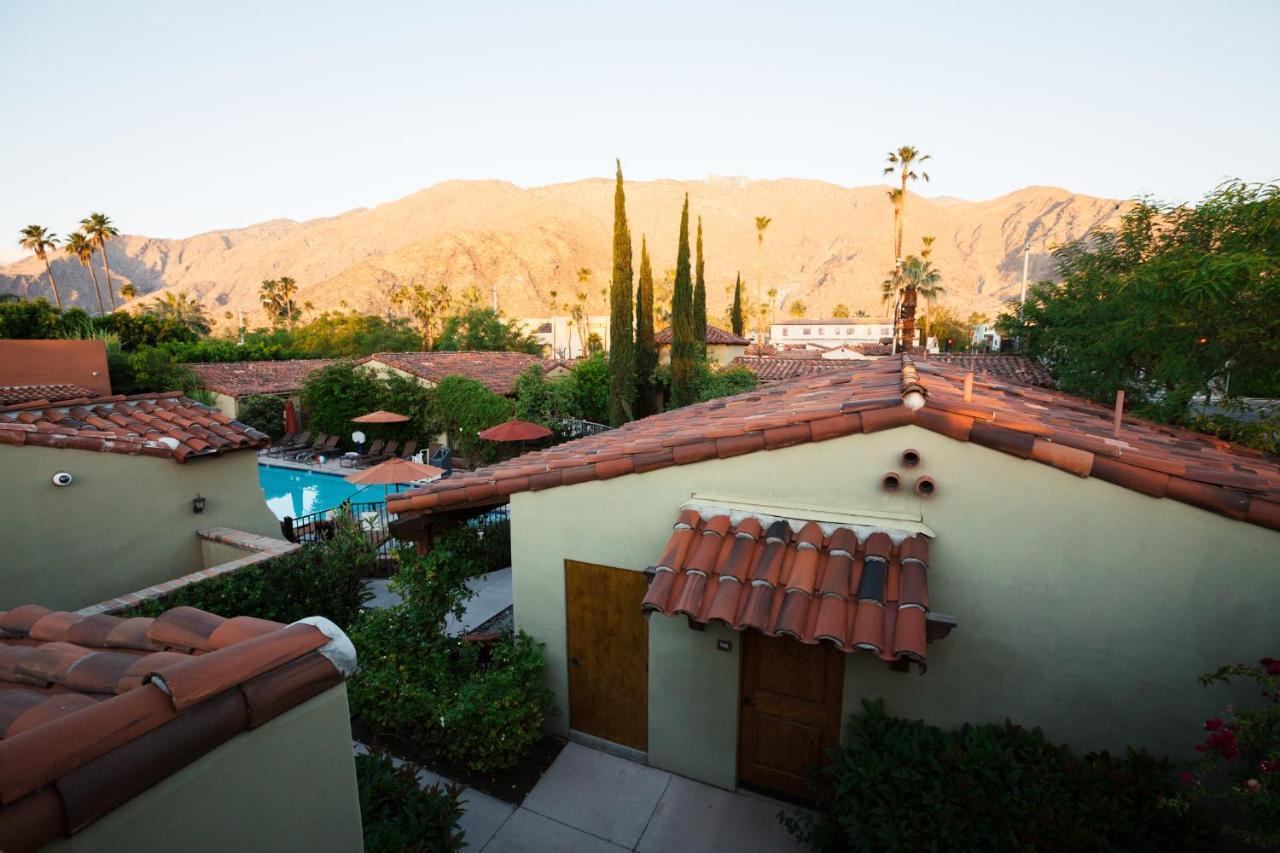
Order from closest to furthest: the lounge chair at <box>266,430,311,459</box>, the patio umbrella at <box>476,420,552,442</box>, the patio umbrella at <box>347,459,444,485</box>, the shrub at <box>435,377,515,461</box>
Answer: the patio umbrella at <box>347,459,444,485</box> < the patio umbrella at <box>476,420,552,442</box> < the shrub at <box>435,377,515,461</box> < the lounge chair at <box>266,430,311,459</box>

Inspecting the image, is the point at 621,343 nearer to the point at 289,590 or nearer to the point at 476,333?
the point at 476,333

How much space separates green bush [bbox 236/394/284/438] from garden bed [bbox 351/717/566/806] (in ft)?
99.0

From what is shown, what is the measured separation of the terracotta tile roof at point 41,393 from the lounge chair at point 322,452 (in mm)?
17672

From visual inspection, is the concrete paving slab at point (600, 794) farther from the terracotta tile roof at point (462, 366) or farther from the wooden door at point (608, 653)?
the terracotta tile roof at point (462, 366)

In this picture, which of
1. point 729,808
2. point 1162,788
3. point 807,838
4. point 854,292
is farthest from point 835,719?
point 854,292

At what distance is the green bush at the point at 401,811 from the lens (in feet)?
13.2

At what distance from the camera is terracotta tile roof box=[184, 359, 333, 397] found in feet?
106

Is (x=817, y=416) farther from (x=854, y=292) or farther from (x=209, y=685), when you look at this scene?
(x=854, y=292)

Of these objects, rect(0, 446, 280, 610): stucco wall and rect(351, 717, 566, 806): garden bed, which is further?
rect(0, 446, 280, 610): stucco wall

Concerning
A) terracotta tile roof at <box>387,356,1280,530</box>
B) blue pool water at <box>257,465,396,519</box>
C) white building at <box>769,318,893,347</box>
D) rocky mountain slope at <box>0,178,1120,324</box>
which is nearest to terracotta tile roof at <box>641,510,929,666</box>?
terracotta tile roof at <box>387,356,1280,530</box>

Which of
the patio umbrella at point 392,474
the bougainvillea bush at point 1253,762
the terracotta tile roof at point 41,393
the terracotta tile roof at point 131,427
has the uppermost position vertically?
the terracotta tile roof at point 41,393

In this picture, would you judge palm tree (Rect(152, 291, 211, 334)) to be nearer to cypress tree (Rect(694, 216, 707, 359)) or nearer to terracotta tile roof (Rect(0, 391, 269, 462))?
cypress tree (Rect(694, 216, 707, 359))

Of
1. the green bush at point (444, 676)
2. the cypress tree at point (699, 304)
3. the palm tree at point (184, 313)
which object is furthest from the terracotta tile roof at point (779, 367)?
the palm tree at point (184, 313)

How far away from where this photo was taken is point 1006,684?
4852mm
